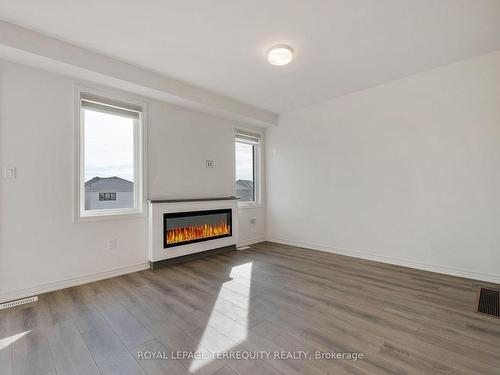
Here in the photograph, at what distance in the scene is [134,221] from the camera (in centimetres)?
349

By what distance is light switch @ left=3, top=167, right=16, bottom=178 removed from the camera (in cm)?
255

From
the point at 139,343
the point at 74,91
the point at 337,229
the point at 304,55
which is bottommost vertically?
the point at 139,343

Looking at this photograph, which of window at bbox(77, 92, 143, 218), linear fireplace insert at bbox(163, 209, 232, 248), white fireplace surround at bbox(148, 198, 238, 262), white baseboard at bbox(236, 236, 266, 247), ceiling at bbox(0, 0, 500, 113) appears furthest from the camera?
white baseboard at bbox(236, 236, 266, 247)

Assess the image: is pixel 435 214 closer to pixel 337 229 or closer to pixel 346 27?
pixel 337 229

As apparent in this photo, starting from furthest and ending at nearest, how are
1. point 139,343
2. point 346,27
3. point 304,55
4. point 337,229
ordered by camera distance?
point 337,229 → point 304,55 → point 346,27 → point 139,343

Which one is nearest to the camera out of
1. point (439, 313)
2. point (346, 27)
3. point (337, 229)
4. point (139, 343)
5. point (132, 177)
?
point (139, 343)

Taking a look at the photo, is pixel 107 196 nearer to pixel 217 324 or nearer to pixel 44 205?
pixel 44 205

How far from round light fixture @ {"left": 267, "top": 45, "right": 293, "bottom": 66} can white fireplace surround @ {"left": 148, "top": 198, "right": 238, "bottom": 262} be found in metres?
2.31

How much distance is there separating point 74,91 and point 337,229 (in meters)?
4.22

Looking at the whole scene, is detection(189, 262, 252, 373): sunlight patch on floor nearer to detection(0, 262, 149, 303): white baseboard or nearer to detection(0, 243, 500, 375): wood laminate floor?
detection(0, 243, 500, 375): wood laminate floor

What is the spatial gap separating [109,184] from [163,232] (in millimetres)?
966

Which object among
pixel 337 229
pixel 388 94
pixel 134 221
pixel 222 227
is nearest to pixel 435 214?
pixel 337 229

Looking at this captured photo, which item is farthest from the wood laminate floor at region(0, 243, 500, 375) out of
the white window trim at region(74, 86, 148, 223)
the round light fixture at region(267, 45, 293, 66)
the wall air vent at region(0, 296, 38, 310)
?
the round light fixture at region(267, 45, 293, 66)

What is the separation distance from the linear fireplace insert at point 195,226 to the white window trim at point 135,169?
0.45m
